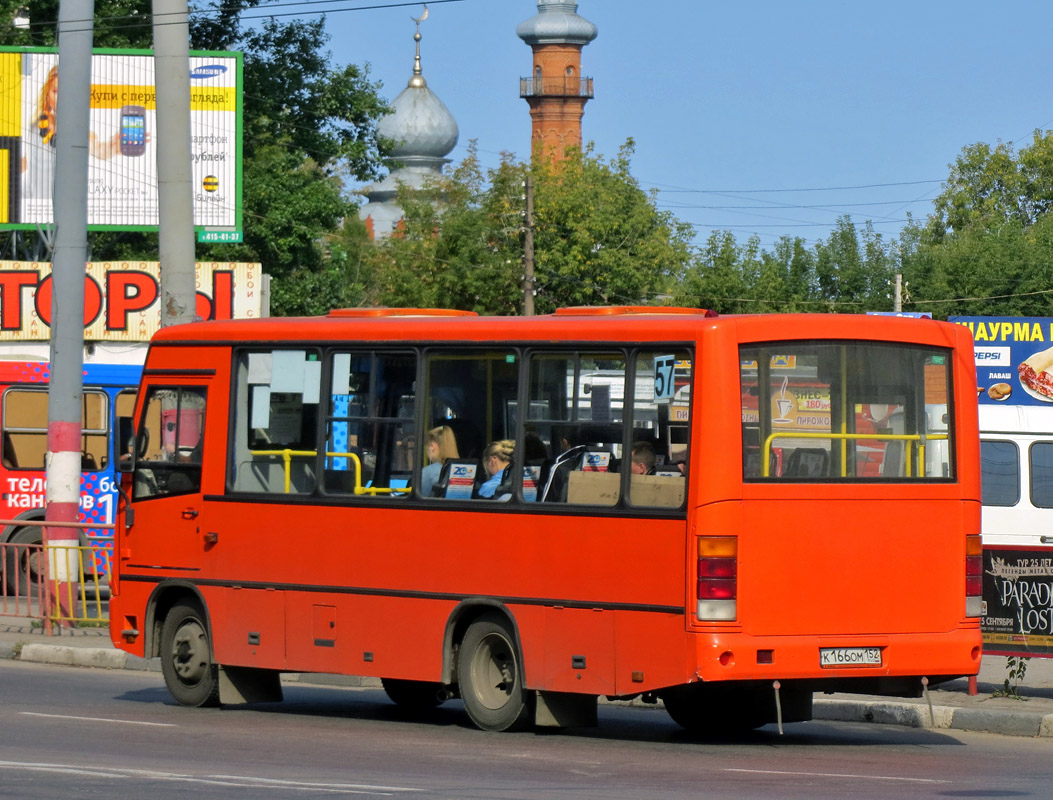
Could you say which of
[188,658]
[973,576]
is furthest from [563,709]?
[188,658]

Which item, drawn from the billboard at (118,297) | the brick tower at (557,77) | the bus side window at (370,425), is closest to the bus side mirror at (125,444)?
the bus side window at (370,425)

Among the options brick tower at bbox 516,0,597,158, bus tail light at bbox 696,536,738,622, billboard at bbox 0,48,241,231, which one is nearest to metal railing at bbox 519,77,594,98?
brick tower at bbox 516,0,597,158

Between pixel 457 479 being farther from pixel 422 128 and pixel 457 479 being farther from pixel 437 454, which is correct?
pixel 422 128

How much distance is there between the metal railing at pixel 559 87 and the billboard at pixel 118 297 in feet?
226

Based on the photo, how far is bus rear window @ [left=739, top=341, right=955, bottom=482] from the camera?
35.7 ft

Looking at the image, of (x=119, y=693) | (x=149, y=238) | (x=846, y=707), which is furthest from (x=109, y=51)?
(x=846, y=707)

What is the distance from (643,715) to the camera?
13.7 meters

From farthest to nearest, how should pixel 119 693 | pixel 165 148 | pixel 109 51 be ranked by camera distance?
1. pixel 109 51
2. pixel 165 148
3. pixel 119 693

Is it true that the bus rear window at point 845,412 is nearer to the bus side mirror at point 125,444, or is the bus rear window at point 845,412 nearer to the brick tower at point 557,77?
the bus side mirror at point 125,444

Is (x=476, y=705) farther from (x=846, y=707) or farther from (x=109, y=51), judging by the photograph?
(x=109, y=51)

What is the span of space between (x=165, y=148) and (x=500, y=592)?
7.94 meters

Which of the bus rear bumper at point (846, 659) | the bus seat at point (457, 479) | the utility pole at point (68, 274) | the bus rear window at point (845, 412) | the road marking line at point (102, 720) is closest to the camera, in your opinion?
the bus rear bumper at point (846, 659)

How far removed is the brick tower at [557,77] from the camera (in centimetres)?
10175

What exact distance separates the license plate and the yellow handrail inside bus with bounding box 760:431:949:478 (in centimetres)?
102
